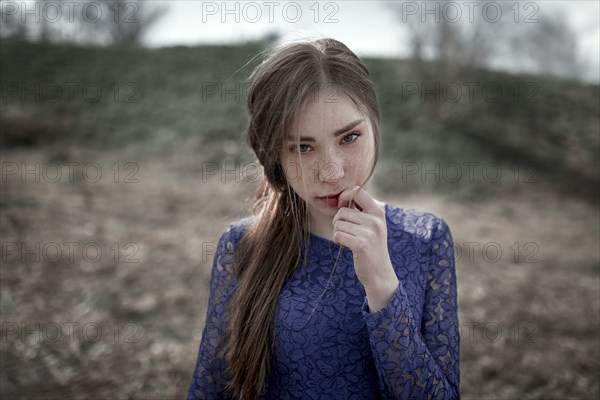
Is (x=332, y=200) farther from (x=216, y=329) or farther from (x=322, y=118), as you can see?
(x=216, y=329)

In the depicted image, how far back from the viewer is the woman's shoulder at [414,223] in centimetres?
168

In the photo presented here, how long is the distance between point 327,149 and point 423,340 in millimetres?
781

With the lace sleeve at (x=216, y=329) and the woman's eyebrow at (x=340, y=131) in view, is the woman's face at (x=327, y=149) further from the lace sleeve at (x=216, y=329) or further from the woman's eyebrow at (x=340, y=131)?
the lace sleeve at (x=216, y=329)

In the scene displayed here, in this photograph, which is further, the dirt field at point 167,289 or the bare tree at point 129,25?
the bare tree at point 129,25

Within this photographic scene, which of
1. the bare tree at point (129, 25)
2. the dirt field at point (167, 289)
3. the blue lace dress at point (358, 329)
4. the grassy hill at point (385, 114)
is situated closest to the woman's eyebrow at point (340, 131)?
the blue lace dress at point (358, 329)

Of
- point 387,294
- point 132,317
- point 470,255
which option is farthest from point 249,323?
point 470,255

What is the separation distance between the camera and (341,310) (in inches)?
60.7

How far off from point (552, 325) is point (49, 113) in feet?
45.4

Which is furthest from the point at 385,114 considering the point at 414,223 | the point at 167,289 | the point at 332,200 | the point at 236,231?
the point at 332,200

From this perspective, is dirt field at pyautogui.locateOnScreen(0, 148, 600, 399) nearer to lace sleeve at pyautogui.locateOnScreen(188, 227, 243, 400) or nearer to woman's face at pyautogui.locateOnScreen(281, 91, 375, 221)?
lace sleeve at pyautogui.locateOnScreen(188, 227, 243, 400)

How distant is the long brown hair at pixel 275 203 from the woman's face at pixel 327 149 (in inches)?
1.6

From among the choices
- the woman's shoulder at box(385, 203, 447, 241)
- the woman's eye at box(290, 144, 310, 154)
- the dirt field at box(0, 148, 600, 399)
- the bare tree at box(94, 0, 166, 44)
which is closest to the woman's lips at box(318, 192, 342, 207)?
the woman's eye at box(290, 144, 310, 154)

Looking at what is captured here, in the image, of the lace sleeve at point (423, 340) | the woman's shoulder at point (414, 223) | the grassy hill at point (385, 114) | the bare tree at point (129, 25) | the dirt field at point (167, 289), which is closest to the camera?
the lace sleeve at point (423, 340)

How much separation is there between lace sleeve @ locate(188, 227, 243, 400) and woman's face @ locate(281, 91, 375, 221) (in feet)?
1.44
